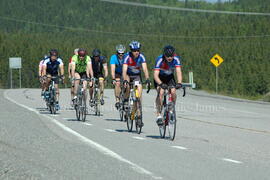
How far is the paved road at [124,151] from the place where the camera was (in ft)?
31.3

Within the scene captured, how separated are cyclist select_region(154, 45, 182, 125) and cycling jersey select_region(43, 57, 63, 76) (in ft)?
24.9

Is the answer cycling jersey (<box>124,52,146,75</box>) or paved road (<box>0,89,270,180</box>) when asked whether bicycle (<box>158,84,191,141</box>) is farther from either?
cycling jersey (<box>124,52,146,75</box>)

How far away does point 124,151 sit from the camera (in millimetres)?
12086

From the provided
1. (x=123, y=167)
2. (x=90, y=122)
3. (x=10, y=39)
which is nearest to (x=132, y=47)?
(x=90, y=122)

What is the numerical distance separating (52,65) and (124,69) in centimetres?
600

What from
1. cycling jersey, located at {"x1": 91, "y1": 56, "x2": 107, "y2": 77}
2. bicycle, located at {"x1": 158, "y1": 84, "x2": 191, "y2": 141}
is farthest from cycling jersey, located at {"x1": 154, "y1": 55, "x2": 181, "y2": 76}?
cycling jersey, located at {"x1": 91, "y1": 56, "x2": 107, "y2": 77}

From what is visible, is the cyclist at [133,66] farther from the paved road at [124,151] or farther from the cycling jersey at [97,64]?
the cycling jersey at [97,64]

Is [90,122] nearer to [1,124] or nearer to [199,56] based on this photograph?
[1,124]

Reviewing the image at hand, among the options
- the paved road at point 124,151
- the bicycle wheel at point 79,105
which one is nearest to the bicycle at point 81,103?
the bicycle wheel at point 79,105

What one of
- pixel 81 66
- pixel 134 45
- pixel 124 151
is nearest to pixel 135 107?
pixel 134 45

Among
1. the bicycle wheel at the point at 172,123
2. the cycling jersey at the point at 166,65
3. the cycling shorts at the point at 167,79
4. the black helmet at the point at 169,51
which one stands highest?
the black helmet at the point at 169,51

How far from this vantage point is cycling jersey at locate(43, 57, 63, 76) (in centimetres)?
2167

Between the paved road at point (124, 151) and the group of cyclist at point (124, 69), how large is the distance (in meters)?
1.12

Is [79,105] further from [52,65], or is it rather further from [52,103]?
[52,65]
